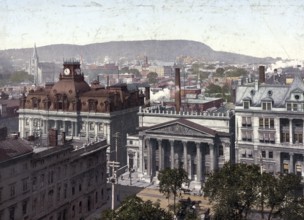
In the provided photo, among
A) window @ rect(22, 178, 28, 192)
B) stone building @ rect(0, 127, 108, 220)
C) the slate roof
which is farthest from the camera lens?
window @ rect(22, 178, 28, 192)

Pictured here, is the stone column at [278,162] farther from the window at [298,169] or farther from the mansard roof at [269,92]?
the mansard roof at [269,92]

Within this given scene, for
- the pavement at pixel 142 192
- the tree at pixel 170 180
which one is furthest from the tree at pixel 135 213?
the pavement at pixel 142 192

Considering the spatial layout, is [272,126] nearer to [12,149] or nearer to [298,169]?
[298,169]

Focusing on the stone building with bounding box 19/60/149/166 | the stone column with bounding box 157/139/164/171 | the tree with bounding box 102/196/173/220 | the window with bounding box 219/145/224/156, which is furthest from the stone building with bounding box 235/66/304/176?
the tree with bounding box 102/196/173/220

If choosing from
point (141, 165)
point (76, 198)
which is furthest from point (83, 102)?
point (76, 198)

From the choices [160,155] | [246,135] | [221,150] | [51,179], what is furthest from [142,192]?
Answer: [51,179]

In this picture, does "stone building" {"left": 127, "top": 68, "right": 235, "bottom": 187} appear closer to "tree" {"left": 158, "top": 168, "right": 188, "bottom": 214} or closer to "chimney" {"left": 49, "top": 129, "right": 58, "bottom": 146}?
"tree" {"left": 158, "top": 168, "right": 188, "bottom": 214}

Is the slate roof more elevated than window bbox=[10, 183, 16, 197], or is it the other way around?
the slate roof
